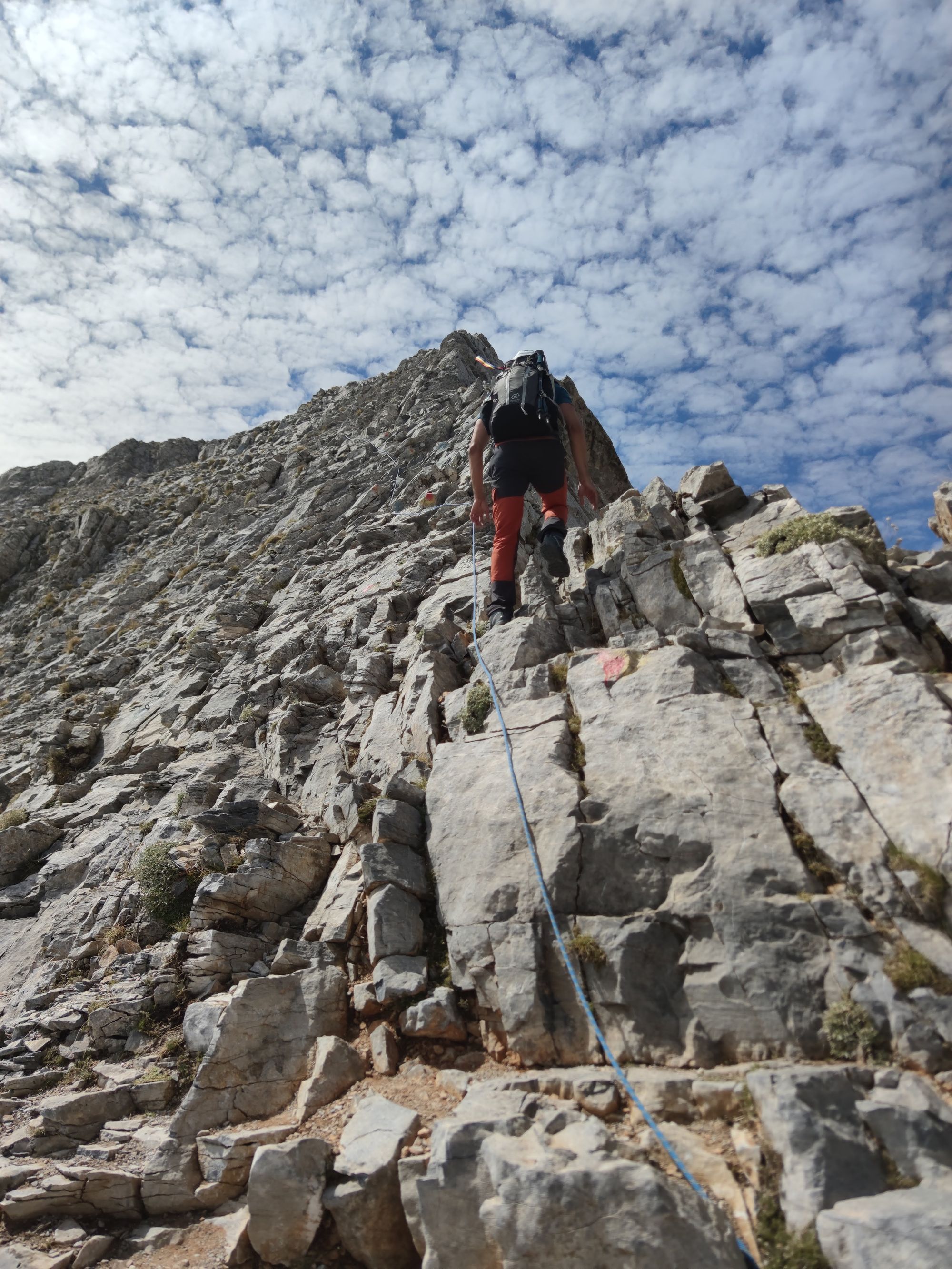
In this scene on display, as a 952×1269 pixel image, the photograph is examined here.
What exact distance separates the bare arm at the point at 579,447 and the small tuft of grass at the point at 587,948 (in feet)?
29.4

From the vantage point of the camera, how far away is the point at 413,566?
58.9ft

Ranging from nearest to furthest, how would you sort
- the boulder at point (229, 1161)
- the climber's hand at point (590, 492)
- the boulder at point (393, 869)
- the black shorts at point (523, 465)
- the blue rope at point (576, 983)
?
1. the blue rope at point (576, 983)
2. the boulder at point (229, 1161)
3. the boulder at point (393, 869)
4. the black shorts at point (523, 465)
5. the climber's hand at point (590, 492)

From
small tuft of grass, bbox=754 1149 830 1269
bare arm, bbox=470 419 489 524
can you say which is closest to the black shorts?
bare arm, bbox=470 419 489 524

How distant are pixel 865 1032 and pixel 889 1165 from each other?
97 centimetres

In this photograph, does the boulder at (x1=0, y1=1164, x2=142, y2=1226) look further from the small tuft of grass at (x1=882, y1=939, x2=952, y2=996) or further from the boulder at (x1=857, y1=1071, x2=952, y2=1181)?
the small tuft of grass at (x1=882, y1=939, x2=952, y2=996)

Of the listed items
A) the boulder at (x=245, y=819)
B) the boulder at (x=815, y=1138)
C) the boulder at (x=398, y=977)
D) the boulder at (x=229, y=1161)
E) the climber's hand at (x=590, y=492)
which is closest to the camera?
the boulder at (x=815, y=1138)

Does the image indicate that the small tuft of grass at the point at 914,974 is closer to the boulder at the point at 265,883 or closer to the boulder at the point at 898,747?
the boulder at the point at 898,747

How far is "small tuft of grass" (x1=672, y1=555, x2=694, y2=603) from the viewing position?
416 inches

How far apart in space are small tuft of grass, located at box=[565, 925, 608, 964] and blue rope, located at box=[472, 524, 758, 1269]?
0.30ft

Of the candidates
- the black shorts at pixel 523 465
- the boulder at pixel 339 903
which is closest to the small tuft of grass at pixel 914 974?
the boulder at pixel 339 903

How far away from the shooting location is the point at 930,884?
5.80 metres

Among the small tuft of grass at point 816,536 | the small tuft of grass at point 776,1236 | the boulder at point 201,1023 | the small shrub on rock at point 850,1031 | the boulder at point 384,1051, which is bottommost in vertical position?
the small tuft of grass at point 776,1236

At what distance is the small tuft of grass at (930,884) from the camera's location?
578 centimetres

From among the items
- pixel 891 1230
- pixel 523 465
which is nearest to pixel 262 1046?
pixel 891 1230
